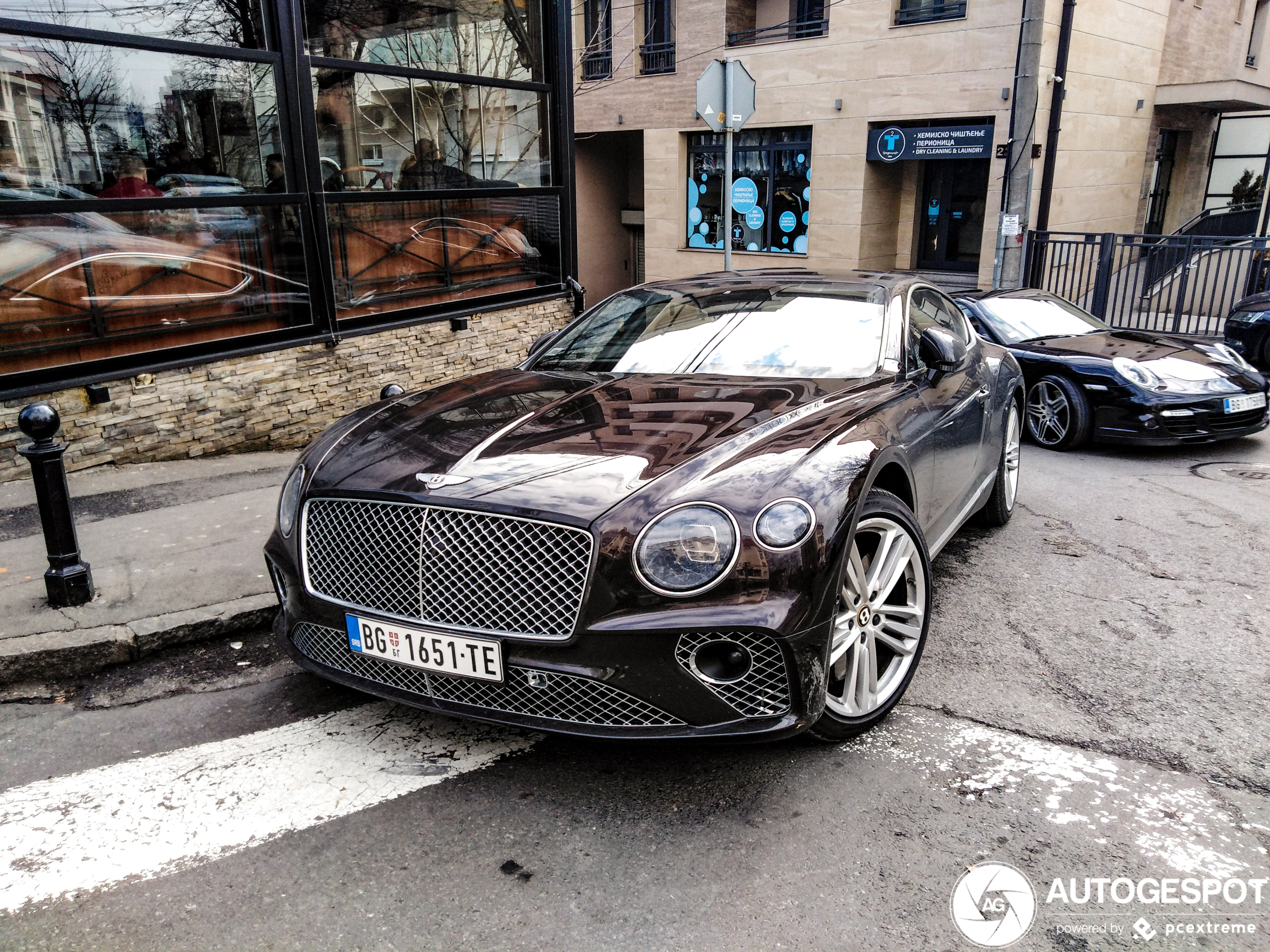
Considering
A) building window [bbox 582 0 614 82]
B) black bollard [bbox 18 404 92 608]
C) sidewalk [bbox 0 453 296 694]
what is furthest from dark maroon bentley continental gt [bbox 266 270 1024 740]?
building window [bbox 582 0 614 82]

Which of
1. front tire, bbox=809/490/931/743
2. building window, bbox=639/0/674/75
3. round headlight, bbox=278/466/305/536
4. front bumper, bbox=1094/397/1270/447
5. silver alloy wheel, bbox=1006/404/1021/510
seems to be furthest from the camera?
building window, bbox=639/0/674/75

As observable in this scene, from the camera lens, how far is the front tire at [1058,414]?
309 inches

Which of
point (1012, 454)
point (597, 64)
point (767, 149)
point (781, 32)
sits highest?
point (781, 32)

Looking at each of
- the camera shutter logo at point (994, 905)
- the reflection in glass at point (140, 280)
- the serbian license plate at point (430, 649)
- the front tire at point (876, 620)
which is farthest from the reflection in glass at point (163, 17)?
the camera shutter logo at point (994, 905)

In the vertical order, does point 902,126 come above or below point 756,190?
above

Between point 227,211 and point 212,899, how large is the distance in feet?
19.6

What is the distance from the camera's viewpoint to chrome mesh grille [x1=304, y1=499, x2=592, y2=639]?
9.09ft

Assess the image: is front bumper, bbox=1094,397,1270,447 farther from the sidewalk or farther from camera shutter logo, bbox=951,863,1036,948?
the sidewalk

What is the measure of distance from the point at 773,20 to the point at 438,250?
40.9 ft

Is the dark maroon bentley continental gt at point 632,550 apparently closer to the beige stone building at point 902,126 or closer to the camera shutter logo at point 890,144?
the beige stone building at point 902,126

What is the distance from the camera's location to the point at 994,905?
2.48 m

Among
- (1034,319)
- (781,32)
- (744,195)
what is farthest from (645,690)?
(781,32)

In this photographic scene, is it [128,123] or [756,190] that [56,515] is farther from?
[756,190]

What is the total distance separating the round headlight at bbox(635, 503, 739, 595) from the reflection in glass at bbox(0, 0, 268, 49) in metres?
5.84
